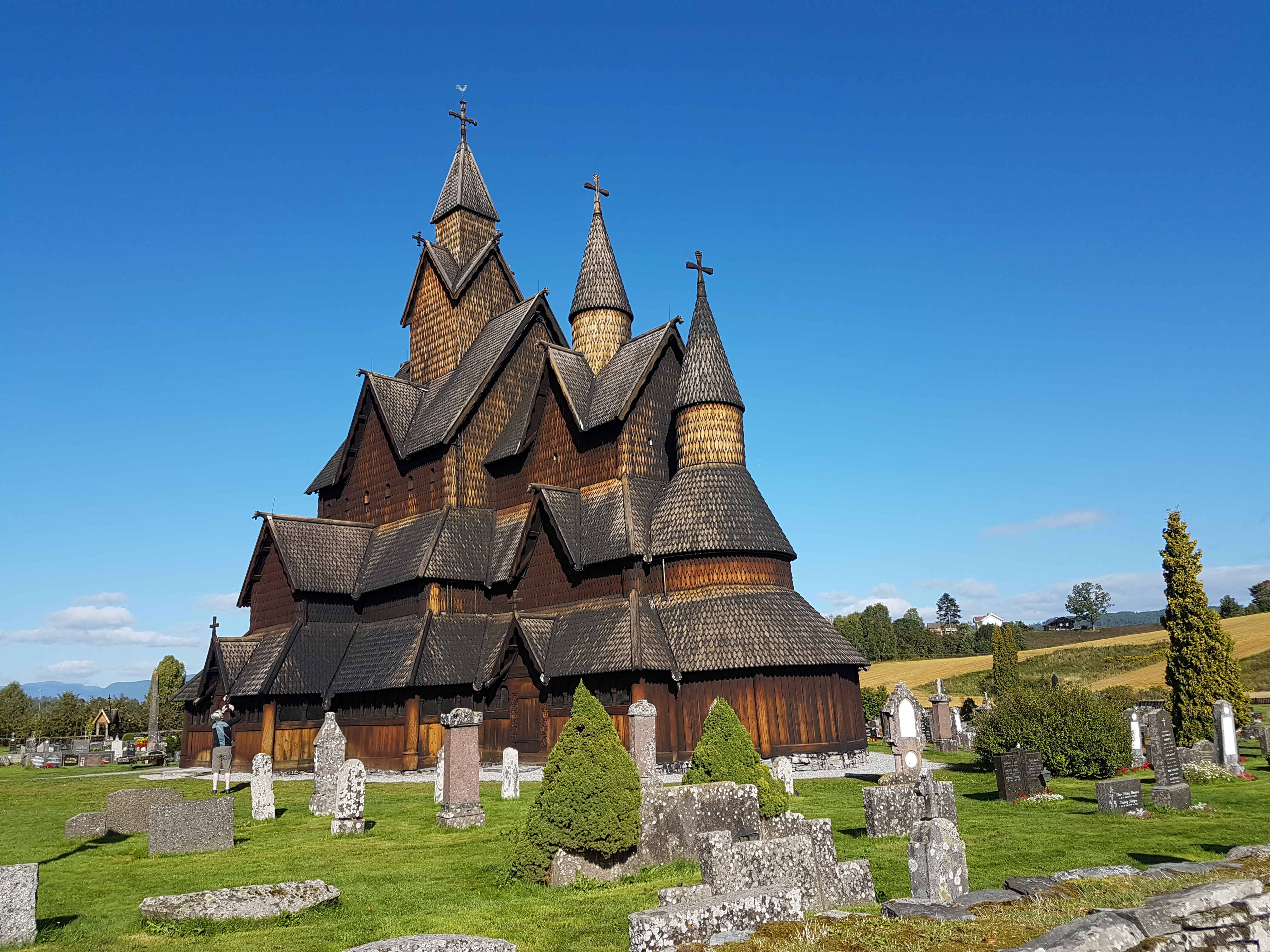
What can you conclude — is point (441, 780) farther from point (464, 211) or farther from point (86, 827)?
point (464, 211)

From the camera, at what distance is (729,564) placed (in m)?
29.1

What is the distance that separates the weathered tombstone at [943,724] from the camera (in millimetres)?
31984

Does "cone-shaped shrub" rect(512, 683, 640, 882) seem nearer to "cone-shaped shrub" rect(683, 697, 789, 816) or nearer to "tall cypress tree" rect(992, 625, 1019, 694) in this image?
"cone-shaped shrub" rect(683, 697, 789, 816)

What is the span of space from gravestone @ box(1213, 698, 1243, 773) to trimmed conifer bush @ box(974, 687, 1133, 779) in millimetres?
2237

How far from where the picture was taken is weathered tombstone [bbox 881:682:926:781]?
20.0m

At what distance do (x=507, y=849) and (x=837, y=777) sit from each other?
593 inches

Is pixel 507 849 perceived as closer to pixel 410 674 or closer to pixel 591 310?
pixel 410 674

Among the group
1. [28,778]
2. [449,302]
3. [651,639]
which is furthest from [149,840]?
[449,302]

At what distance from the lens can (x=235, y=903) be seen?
9391 mm

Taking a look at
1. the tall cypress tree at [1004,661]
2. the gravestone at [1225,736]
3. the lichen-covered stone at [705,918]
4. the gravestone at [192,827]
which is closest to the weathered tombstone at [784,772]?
the gravestone at [192,827]

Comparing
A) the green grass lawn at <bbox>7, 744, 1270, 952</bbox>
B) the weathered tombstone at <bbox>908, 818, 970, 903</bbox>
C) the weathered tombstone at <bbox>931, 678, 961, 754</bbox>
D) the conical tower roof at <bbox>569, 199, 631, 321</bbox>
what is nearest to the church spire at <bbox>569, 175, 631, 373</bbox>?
the conical tower roof at <bbox>569, 199, 631, 321</bbox>

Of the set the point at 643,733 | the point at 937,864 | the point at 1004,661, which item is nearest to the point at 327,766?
the point at 643,733

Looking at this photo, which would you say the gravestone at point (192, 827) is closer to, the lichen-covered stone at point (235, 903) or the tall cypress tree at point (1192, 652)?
the lichen-covered stone at point (235, 903)

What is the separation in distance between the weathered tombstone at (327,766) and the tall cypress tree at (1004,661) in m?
34.6
